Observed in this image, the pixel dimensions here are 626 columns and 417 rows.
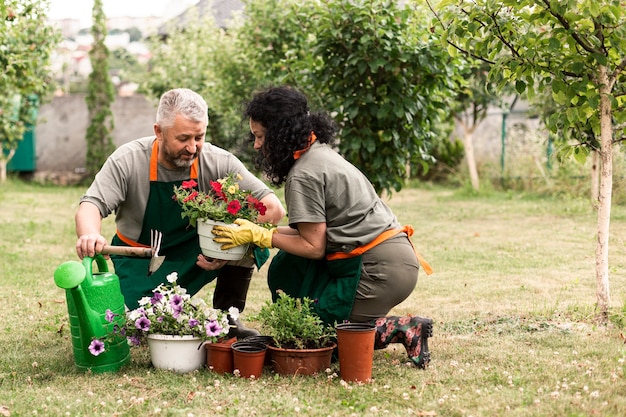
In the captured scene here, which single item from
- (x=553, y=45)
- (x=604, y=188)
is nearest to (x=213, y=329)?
(x=553, y=45)

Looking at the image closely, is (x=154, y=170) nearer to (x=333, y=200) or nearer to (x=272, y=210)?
(x=272, y=210)

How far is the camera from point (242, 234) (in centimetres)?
358

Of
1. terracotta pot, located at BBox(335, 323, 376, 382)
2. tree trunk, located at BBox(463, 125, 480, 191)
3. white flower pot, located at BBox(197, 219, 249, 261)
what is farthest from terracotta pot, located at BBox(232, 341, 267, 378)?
tree trunk, located at BBox(463, 125, 480, 191)

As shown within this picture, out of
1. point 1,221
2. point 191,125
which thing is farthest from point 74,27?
point 191,125

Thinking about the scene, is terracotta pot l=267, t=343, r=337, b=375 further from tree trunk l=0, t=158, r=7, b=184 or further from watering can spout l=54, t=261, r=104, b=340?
tree trunk l=0, t=158, r=7, b=184

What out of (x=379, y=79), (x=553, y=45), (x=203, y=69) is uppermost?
(x=203, y=69)

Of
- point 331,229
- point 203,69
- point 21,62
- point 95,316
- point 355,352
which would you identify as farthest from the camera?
point 203,69

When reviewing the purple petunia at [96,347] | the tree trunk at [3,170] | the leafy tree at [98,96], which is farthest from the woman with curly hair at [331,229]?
the tree trunk at [3,170]

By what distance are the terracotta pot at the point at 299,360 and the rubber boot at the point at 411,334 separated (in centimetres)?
26

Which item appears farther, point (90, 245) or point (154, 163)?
point (154, 163)

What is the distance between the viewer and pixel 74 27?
2980 cm

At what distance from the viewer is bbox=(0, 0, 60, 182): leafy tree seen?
696 cm

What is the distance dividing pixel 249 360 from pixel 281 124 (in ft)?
3.45

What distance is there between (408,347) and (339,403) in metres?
0.58
